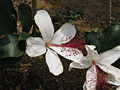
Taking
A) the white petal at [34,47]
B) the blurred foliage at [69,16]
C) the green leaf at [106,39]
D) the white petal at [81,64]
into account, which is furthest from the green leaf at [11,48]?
the blurred foliage at [69,16]

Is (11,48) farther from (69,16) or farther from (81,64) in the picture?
(69,16)

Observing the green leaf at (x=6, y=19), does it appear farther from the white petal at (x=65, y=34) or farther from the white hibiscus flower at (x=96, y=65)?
the white hibiscus flower at (x=96, y=65)

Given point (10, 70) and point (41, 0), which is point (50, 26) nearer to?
point (10, 70)

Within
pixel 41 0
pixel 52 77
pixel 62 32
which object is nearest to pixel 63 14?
pixel 41 0

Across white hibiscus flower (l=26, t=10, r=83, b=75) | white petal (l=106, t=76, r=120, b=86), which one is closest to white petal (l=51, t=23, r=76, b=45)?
white hibiscus flower (l=26, t=10, r=83, b=75)

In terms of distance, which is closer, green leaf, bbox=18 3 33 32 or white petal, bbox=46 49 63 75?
white petal, bbox=46 49 63 75

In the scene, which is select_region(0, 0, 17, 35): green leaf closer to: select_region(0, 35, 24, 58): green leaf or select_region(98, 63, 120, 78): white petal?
select_region(0, 35, 24, 58): green leaf

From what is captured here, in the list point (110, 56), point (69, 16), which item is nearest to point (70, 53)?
point (110, 56)
